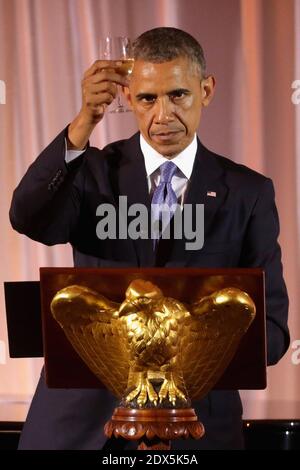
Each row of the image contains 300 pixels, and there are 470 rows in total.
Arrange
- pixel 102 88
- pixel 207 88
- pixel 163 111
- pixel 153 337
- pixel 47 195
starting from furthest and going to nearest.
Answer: pixel 207 88
pixel 163 111
pixel 47 195
pixel 102 88
pixel 153 337

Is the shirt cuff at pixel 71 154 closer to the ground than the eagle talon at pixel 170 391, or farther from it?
farther from it

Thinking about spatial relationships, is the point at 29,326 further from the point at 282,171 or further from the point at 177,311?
the point at 282,171

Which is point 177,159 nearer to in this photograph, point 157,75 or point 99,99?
point 157,75

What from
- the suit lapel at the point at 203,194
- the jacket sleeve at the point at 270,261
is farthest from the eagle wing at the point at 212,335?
the suit lapel at the point at 203,194

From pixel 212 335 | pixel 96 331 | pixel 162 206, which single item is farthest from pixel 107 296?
pixel 162 206

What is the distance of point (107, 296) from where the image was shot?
5.10 feet

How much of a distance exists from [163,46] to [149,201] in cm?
29

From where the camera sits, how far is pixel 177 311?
59.3 inches

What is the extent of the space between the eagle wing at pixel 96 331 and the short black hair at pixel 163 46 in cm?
64

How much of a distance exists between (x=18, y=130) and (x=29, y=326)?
1378 mm

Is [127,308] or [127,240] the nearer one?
[127,308]

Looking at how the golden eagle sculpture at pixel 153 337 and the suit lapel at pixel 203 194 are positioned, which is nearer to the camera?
Answer: the golden eagle sculpture at pixel 153 337

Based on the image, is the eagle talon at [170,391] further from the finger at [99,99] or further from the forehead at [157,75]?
the forehead at [157,75]

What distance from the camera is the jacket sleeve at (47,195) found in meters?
1.90
